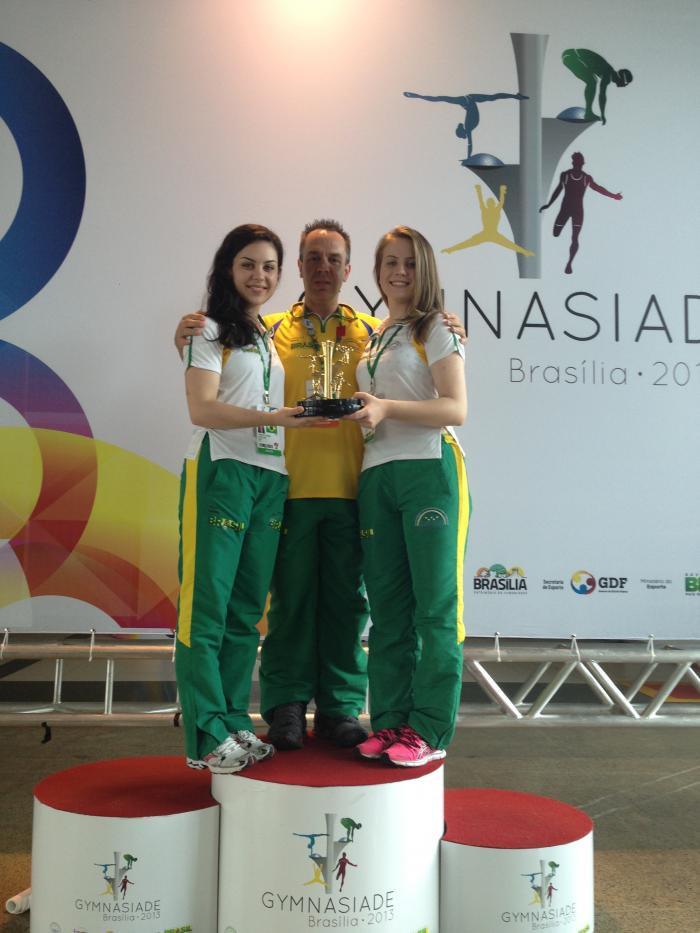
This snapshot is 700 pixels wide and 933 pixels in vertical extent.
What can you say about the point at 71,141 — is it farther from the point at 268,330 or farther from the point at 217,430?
the point at 217,430

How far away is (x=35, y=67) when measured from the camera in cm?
311

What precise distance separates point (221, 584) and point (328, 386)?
59cm

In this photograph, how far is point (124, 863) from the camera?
7.02 ft

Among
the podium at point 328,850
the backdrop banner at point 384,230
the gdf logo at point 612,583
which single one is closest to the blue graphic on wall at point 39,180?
the backdrop banner at point 384,230

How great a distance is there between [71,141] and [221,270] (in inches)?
40.8

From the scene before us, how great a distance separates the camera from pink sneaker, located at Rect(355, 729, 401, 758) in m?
2.28

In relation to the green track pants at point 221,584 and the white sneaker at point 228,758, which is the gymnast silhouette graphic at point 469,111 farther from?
the white sneaker at point 228,758

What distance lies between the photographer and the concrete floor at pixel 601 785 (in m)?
2.68

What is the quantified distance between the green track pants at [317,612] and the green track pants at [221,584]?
0.32ft

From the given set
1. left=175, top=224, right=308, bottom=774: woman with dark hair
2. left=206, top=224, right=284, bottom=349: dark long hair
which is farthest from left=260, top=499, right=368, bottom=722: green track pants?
left=206, top=224, right=284, bottom=349: dark long hair

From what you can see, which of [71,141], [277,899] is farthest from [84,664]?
[277,899]

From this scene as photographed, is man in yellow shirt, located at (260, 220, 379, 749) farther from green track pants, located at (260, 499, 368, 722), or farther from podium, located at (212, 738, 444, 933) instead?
podium, located at (212, 738, 444, 933)

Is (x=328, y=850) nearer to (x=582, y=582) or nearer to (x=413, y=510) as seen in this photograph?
(x=413, y=510)

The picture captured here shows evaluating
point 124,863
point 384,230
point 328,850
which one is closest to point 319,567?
point 328,850
